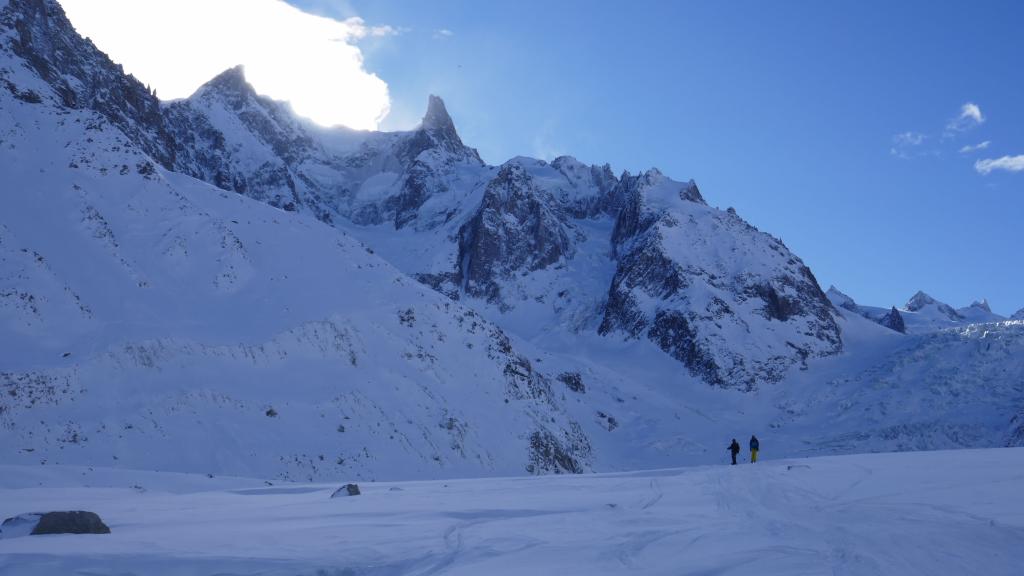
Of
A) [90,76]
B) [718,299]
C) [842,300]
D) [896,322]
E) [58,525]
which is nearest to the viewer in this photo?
[58,525]

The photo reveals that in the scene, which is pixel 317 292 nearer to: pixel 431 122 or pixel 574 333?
pixel 574 333

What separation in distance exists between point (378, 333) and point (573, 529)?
33.7 m

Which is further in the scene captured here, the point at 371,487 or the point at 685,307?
the point at 685,307

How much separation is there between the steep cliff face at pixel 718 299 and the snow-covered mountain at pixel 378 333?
1.30 feet

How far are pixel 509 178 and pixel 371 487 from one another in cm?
11956

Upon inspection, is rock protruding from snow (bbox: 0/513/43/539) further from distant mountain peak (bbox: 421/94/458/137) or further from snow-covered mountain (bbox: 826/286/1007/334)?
distant mountain peak (bbox: 421/94/458/137)

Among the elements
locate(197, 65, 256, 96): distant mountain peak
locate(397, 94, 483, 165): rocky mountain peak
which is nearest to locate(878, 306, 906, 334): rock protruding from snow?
locate(397, 94, 483, 165): rocky mountain peak

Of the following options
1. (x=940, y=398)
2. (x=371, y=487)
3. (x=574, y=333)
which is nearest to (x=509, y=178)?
(x=574, y=333)

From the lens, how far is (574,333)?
105m

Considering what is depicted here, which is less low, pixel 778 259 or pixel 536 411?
pixel 778 259

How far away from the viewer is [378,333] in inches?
1722

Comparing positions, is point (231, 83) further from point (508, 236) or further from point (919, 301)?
point (919, 301)

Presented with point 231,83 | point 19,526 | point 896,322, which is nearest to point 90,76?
point 19,526

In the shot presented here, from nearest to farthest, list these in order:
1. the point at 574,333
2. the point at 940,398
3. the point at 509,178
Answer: the point at 940,398 → the point at 574,333 → the point at 509,178
